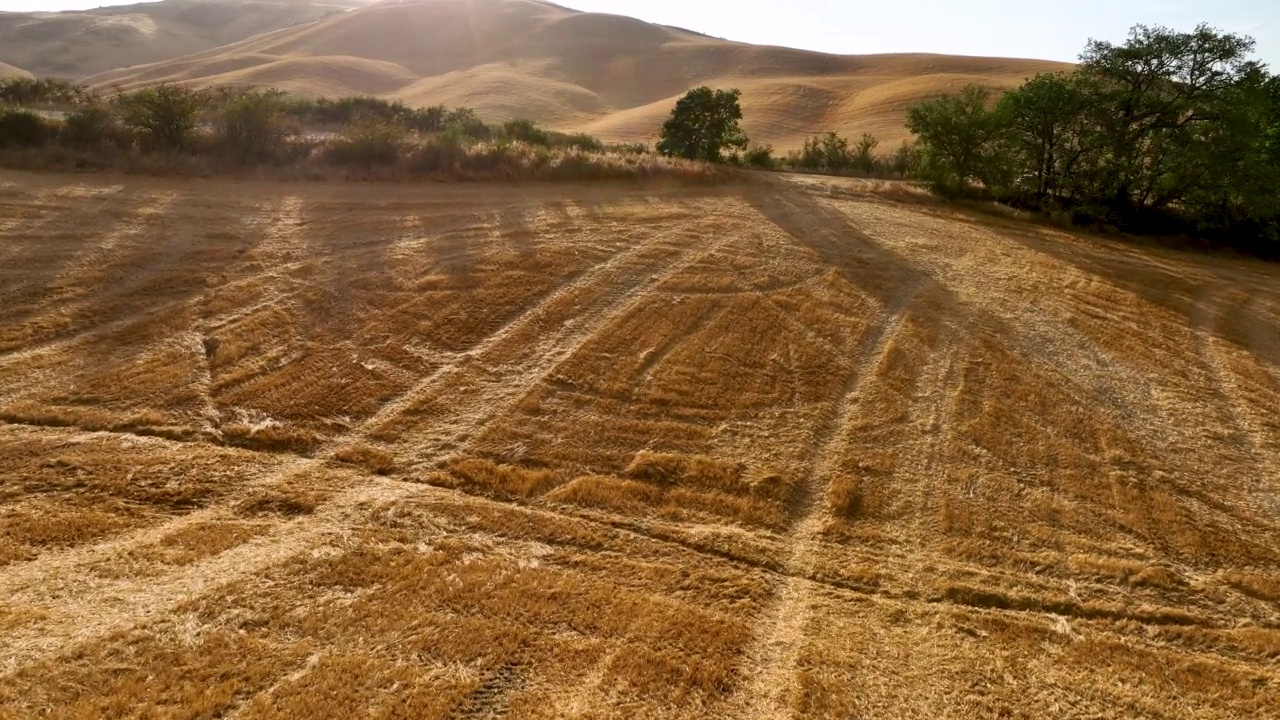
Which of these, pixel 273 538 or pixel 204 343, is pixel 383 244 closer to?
pixel 204 343

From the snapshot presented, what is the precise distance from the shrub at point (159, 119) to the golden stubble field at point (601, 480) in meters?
3.54

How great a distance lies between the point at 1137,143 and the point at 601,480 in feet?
60.5

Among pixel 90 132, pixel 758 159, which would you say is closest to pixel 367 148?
pixel 90 132

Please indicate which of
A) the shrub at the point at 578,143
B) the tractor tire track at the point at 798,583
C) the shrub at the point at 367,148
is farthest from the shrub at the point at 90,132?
the tractor tire track at the point at 798,583

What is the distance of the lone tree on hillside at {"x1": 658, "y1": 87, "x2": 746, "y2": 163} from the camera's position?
69.9 feet

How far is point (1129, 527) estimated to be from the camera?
23.3 feet

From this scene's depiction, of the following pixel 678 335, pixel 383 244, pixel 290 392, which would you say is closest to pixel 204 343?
pixel 290 392

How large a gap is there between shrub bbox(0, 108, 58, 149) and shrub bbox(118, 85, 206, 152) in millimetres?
1592

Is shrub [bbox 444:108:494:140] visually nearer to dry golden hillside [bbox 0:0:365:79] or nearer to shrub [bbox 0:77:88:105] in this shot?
shrub [bbox 0:77:88:105]

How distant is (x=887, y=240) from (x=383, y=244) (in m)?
10.2

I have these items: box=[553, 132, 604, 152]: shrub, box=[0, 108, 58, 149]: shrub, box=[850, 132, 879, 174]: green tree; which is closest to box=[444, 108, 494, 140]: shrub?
box=[553, 132, 604, 152]: shrub

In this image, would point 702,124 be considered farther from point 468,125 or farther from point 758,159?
point 468,125

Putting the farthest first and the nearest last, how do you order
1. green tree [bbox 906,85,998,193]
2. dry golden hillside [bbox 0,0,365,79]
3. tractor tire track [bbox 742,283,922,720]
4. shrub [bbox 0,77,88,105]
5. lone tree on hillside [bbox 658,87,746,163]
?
1. dry golden hillside [bbox 0,0,365,79]
2. shrub [bbox 0,77,88,105]
3. lone tree on hillside [bbox 658,87,746,163]
4. green tree [bbox 906,85,998,193]
5. tractor tire track [bbox 742,283,922,720]

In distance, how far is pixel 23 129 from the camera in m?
16.0
